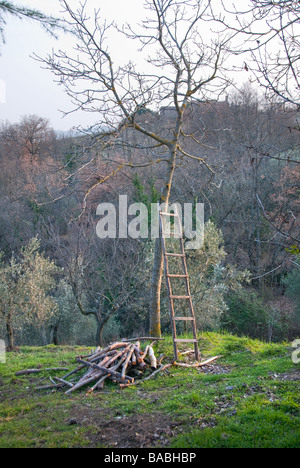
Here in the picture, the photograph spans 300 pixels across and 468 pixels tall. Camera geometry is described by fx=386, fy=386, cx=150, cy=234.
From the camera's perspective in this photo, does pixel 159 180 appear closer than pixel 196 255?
No

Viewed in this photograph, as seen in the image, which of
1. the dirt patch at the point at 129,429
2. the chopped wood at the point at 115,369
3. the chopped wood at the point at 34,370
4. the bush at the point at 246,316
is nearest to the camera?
the dirt patch at the point at 129,429

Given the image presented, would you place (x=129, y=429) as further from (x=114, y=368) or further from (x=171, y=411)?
(x=114, y=368)

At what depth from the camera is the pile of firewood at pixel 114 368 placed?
24.4 feet

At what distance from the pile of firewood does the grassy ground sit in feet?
0.63

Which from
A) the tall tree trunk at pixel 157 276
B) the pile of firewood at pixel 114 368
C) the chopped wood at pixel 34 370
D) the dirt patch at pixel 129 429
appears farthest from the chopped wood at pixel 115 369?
the dirt patch at pixel 129 429

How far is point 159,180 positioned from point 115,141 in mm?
20592

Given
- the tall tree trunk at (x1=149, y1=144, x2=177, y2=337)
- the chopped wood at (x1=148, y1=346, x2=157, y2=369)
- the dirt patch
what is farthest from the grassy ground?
the tall tree trunk at (x1=149, y1=144, x2=177, y2=337)

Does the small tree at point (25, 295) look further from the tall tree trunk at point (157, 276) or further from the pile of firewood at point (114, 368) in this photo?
the pile of firewood at point (114, 368)

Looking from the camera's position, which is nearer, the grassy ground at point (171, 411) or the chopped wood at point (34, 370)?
the grassy ground at point (171, 411)

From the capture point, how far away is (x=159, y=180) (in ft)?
98.0

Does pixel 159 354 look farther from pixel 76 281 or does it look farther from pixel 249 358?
pixel 76 281

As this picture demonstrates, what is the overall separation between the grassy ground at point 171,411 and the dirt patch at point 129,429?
0.01 meters

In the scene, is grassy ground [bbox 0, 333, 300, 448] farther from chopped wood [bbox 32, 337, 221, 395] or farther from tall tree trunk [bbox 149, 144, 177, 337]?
tall tree trunk [bbox 149, 144, 177, 337]
